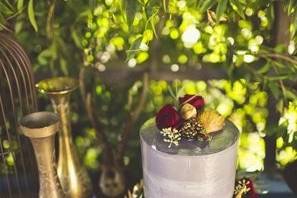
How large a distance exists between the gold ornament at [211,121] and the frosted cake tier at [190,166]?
0.06 feet

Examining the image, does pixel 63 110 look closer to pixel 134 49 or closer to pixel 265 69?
pixel 134 49

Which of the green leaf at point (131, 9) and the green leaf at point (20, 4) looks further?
the green leaf at point (20, 4)

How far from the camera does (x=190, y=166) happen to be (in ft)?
2.97

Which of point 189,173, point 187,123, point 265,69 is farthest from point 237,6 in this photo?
point 189,173

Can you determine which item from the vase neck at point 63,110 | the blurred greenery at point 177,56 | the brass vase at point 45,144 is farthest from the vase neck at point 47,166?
the blurred greenery at point 177,56

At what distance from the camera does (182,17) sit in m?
1.32

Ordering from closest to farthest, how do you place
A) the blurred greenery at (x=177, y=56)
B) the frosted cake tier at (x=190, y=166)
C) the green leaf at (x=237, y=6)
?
the frosted cake tier at (x=190, y=166), the green leaf at (x=237, y=6), the blurred greenery at (x=177, y=56)

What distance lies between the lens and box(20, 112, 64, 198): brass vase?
1023mm

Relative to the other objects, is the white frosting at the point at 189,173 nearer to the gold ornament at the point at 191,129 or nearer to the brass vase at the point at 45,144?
the gold ornament at the point at 191,129

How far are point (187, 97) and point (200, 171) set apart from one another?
0.59ft

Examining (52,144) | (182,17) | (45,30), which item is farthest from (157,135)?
(45,30)

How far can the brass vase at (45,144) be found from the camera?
3.36ft

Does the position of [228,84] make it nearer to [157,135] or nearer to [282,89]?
[282,89]

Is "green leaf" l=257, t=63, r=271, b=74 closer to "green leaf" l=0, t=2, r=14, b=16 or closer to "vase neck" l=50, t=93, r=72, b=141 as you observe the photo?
"vase neck" l=50, t=93, r=72, b=141
